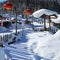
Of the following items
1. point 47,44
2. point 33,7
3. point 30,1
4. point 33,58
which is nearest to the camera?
point 33,58

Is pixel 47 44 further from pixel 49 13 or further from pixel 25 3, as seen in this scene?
pixel 25 3

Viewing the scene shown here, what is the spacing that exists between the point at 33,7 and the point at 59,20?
63.2 feet

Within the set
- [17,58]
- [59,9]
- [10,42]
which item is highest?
[17,58]

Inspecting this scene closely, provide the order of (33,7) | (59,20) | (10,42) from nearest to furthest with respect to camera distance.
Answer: (10,42) < (59,20) < (33,7)

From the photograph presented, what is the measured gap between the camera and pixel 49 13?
22297mm

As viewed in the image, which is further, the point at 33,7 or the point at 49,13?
the point at 33,7

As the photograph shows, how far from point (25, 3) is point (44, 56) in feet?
114

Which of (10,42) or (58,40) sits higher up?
(58,40)

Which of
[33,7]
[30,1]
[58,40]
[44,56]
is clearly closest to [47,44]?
[58,40]

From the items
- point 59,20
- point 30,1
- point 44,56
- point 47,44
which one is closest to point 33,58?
point 44,56

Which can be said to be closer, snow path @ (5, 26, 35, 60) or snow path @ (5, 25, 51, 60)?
snow path @ (5, 25, 51, 60)

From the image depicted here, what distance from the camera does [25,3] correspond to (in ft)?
142

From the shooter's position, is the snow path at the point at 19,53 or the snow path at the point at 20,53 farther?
the snow path at the point at 19,53

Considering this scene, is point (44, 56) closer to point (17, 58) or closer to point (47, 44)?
point (17, 58)
